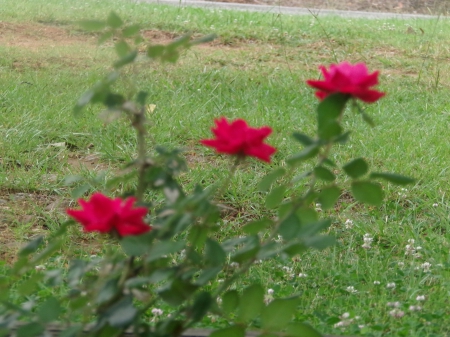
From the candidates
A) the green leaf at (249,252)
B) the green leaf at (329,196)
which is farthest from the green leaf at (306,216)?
the green leaf at (249,252)

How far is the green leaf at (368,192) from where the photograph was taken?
126cm

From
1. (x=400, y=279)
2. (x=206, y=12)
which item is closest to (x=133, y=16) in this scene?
(x=206, y=12)

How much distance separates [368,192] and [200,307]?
37cm

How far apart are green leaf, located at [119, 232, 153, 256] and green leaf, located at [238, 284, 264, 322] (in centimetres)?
20

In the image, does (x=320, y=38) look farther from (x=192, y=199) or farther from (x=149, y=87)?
(x=192, y=199)

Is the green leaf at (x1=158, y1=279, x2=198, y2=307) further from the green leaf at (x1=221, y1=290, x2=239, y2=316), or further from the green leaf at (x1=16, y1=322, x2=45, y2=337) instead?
the green leaf at (x1=16, y1=322, x2=45, y2=337)

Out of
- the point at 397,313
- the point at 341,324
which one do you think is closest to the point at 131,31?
the point at 341,324

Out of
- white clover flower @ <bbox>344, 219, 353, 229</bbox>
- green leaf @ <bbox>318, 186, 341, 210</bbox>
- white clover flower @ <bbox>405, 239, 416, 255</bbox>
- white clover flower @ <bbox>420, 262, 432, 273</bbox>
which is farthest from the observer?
white clover flower @ <bbox>344, 219, 353, 229</bbox>

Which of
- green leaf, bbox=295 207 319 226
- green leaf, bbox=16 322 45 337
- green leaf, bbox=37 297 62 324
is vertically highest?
green leaf, bbox=295 207 319 226

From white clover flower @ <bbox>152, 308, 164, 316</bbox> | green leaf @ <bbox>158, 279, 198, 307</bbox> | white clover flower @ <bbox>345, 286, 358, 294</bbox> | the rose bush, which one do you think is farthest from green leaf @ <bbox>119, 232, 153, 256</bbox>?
white clover flower @ <bbox>345, 286, 358, 294</bbox>

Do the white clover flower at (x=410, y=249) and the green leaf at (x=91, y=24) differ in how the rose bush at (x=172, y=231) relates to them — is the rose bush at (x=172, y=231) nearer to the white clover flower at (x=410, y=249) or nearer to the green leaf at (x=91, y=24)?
the green leaf at (x=91, y=24)

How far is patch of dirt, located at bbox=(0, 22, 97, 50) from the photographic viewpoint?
5848 millimetres

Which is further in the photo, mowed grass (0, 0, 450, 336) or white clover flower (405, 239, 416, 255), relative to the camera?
white clover flower (405, 239, 416, 255)

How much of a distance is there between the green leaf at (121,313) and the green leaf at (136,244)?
79 millimetres
